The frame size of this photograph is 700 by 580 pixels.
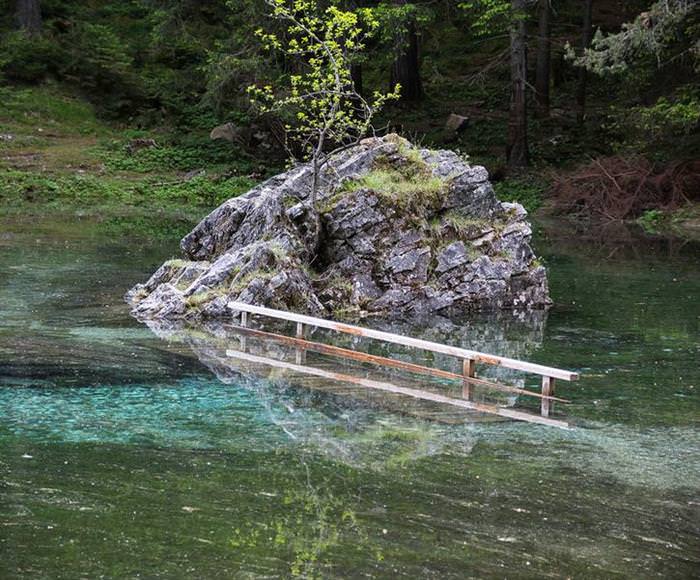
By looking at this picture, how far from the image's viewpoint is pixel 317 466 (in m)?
9.48

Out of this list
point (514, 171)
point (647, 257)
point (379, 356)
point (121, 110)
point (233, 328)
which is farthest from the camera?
point (121, 110)

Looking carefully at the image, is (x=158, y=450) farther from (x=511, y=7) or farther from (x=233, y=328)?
(x=511, y=7)

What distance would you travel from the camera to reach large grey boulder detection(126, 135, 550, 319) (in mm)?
17438

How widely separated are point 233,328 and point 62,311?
2756 mm

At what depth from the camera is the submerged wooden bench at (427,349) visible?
39.7 ft

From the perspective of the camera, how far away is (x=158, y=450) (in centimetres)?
975

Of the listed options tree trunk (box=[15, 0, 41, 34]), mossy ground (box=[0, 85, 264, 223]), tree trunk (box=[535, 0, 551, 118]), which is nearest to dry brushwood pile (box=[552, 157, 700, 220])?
tree trunk (box=[535, 0, 551, 118])

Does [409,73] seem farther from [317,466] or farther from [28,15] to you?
[317,466]

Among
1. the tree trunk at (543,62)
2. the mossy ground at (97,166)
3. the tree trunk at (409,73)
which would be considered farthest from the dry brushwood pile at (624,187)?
the mossy ground at (97,166)

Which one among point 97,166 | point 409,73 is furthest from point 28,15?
point 409,73

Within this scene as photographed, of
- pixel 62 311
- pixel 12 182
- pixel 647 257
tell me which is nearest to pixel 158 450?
pixel 62 311

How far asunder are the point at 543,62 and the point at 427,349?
26789 millimetres

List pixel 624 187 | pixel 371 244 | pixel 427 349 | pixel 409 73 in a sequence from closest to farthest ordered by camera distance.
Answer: pixel 427 349 → pixel 371 244 → pixel 624 187 → pixel 409 73

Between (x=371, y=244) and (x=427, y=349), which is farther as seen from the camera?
(x=371, y=244)
